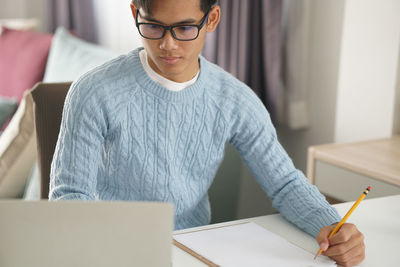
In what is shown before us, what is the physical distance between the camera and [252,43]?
235 cm

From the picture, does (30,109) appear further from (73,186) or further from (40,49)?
(40,49)

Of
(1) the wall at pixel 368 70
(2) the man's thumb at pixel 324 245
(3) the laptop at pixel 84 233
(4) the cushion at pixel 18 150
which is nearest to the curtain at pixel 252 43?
(1) the wall at pixel 368 70

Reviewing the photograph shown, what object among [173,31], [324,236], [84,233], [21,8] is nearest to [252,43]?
[173,31]

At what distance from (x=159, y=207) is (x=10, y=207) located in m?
0.20

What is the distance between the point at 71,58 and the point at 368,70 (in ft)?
3.98

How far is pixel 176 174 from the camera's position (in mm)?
1307

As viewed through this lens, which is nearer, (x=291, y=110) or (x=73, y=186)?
(x=73, y=186)

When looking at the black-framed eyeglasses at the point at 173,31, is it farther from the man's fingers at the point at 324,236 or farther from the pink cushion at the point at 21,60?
the pink cushion at the point at 21,60

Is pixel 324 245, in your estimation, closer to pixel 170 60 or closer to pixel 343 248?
pixel 343 248

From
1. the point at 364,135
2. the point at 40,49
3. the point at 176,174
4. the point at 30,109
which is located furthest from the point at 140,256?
the point at 40,49

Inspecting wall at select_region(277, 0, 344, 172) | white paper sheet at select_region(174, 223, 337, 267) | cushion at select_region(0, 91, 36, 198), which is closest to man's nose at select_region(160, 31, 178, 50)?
white paper sheet at select_region(174, 223, 337, 267)

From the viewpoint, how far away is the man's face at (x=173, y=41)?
111 centimetres

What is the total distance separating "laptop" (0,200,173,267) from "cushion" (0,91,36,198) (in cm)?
101

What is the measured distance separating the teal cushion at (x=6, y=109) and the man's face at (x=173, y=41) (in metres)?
1.58
